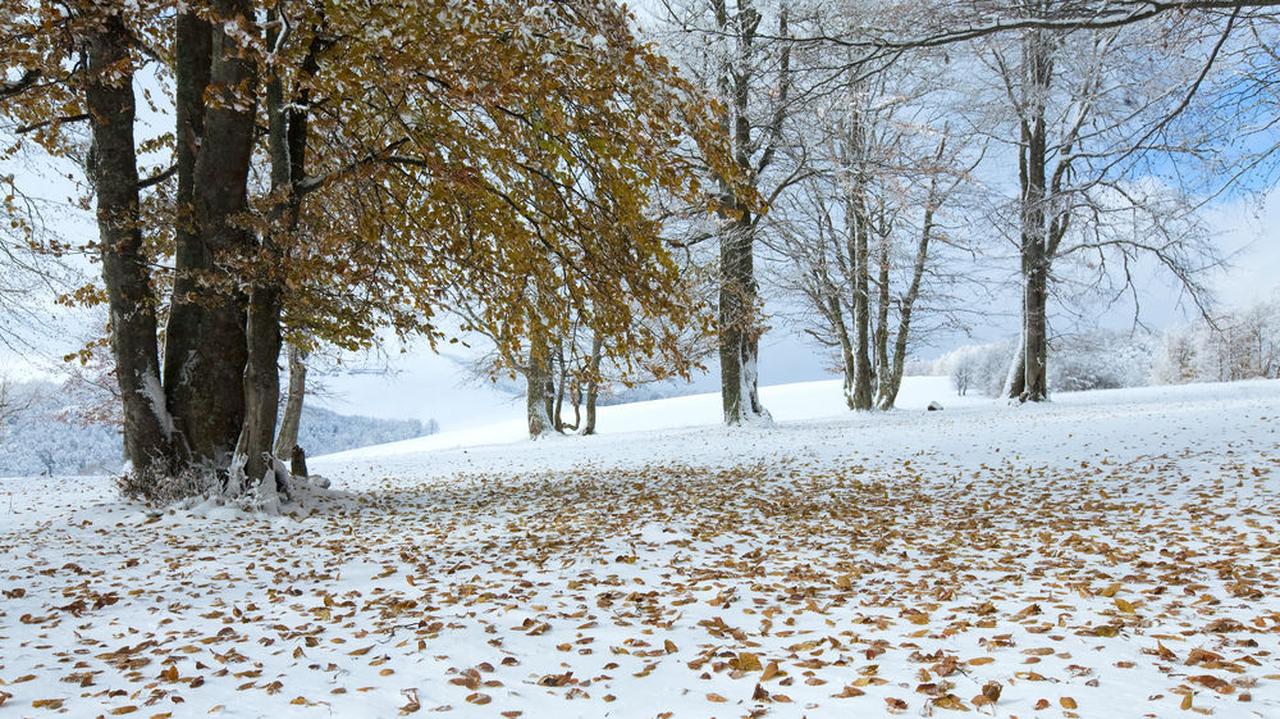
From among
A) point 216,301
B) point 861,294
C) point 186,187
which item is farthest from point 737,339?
point 186,187

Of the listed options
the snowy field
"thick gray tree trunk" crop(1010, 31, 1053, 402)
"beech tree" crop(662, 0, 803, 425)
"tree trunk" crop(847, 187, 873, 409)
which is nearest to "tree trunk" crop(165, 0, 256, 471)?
the snowy field

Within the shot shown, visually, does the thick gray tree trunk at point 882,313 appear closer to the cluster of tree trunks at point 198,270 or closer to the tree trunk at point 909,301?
the tree trunk at point 909,301

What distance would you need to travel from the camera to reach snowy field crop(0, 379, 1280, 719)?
2.80 meters

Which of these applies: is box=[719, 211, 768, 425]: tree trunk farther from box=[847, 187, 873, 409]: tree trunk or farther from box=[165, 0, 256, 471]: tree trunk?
box=[165, 0, 256, 471]: tree trunk

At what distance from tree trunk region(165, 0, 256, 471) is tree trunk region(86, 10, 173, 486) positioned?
0.25 m

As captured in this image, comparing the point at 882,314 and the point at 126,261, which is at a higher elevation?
the point at 882,314

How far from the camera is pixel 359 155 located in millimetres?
7840

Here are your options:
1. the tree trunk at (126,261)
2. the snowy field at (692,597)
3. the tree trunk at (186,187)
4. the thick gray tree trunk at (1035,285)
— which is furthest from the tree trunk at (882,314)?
the tree trunk at (126,261)

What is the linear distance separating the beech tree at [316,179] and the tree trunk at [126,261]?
2cm

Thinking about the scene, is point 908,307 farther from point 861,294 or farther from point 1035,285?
point 1035,285

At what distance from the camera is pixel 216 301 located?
A: 7.26 meters

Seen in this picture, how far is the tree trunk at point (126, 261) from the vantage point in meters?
7.56

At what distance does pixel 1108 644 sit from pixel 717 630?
5.53 ft

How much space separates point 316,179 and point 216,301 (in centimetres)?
157
